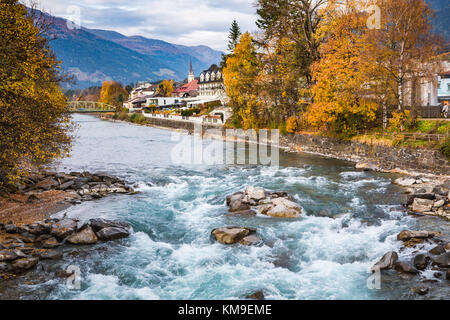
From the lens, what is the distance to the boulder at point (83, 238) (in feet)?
42.7

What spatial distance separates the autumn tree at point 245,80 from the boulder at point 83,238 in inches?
1259

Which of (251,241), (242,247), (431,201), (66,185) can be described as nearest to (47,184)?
(66,185)

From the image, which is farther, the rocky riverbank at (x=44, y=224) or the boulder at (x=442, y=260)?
the rocky riverbank at (x=44, y=224)

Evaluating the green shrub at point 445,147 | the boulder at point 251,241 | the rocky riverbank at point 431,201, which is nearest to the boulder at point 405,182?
the rocky riverbank at point 431,201

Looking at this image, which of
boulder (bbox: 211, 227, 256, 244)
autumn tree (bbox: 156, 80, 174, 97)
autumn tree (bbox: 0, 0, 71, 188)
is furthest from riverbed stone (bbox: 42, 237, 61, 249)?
autumn tree (bbox: 156, 80, 174, 97)

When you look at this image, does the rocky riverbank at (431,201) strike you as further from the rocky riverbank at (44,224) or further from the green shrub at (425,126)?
the rocky riverbank at (44,224)

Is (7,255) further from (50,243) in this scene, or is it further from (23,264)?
(50,243)

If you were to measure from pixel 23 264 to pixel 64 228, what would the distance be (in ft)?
9.67

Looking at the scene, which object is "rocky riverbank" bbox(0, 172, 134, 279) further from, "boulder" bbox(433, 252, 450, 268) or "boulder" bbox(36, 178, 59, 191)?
"boulder" bbox(433, 252, 450, 268)

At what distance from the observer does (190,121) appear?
65.8 meters

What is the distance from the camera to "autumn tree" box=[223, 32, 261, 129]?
43.3 m
